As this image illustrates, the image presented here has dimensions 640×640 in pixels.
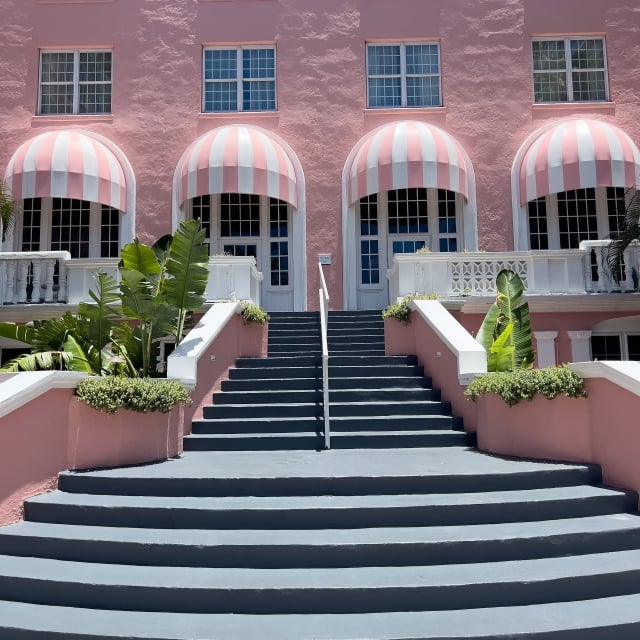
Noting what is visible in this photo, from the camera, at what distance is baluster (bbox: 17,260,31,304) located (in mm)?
15840

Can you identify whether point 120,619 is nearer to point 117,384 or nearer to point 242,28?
point 117,384

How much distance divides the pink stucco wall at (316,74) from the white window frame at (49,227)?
3.89ft

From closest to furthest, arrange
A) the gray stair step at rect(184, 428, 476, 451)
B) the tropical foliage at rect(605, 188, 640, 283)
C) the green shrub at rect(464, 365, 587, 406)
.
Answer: the green shrub at rect(464, 365, 587, 406), the gray stair step at rect(184, 428, 476, 451), the tropical foliage at rect(605, 188, 640, 283)

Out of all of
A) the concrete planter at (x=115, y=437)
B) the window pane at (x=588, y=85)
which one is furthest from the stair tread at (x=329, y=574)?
the window pane at (x=588, y=85)

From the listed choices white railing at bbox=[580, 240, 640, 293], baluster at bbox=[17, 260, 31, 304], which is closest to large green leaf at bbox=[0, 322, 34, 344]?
baluster at bbox=[17, 260, 31, 304]

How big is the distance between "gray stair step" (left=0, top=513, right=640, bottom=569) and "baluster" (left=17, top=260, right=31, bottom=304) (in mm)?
10323

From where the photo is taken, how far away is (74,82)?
19.5 metres

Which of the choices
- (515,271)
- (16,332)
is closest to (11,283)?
(16,332)

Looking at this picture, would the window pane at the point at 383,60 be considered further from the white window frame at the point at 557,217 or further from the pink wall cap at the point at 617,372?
the pink wall cap at the point at 617,372

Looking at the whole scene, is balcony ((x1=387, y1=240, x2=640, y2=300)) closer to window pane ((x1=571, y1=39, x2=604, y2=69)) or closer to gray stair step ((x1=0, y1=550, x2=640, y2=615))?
window pane ((x1=571, y1=39, x2=604, y2=69))

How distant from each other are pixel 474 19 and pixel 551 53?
244 centimetres

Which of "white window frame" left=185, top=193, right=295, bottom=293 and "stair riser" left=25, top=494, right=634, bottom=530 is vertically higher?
"white window frame" left=185, top=193, right=295, bottom=293

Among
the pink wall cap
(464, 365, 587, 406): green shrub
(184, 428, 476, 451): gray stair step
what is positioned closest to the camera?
the pink wall cap

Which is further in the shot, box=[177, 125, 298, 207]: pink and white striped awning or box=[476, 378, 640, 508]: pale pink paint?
box=[177, 125, 298, 207]: pink and white striped awning
